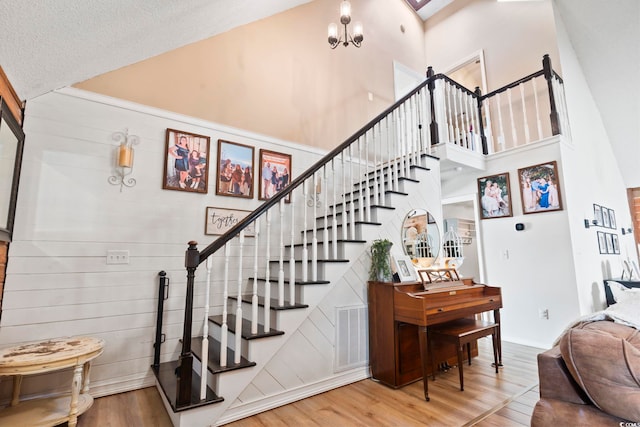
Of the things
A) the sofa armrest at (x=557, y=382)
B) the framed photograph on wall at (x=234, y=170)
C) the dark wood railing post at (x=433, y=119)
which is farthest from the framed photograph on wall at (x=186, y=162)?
the sofa armrest at (x=557, y=382)

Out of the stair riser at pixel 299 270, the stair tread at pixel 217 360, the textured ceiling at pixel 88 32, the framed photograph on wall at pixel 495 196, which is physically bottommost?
the stair tread at pixel 217 360

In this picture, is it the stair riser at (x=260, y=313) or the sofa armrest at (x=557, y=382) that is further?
the stair riser at (x=260, y=313)

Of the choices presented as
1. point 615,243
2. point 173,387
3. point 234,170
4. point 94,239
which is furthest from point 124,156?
point 615,243

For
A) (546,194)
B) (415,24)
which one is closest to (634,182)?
(546,194)

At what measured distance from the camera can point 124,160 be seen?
2861 mm

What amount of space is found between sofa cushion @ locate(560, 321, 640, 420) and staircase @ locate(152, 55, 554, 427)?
5.85 ft

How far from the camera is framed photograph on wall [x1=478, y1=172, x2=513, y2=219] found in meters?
4.46

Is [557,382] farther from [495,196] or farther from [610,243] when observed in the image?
[610,243]

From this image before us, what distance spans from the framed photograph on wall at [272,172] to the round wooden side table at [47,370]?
2.20 meters

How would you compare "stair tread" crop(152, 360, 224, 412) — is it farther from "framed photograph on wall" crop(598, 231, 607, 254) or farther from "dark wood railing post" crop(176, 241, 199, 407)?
"framed photograph on wall" crop(598, 231, 607, 254)

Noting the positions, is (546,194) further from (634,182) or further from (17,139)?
(17,139)

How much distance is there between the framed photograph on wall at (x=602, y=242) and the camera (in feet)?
14.5

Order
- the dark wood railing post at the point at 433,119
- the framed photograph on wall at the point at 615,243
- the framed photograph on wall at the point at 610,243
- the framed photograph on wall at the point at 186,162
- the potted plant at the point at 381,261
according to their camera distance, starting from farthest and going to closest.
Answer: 1. the framed photograph on wall at the point at 615,243
2. the framed photograph on wall at the point at 610,243
3. the dark wood railing post at the point at 433,119
4. the framed photograph on wall at the point at 186,162
5. the potted plant at the point at 381,261

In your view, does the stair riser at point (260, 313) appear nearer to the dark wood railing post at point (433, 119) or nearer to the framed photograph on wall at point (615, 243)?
the dark wood railing post at point (433, 119)
